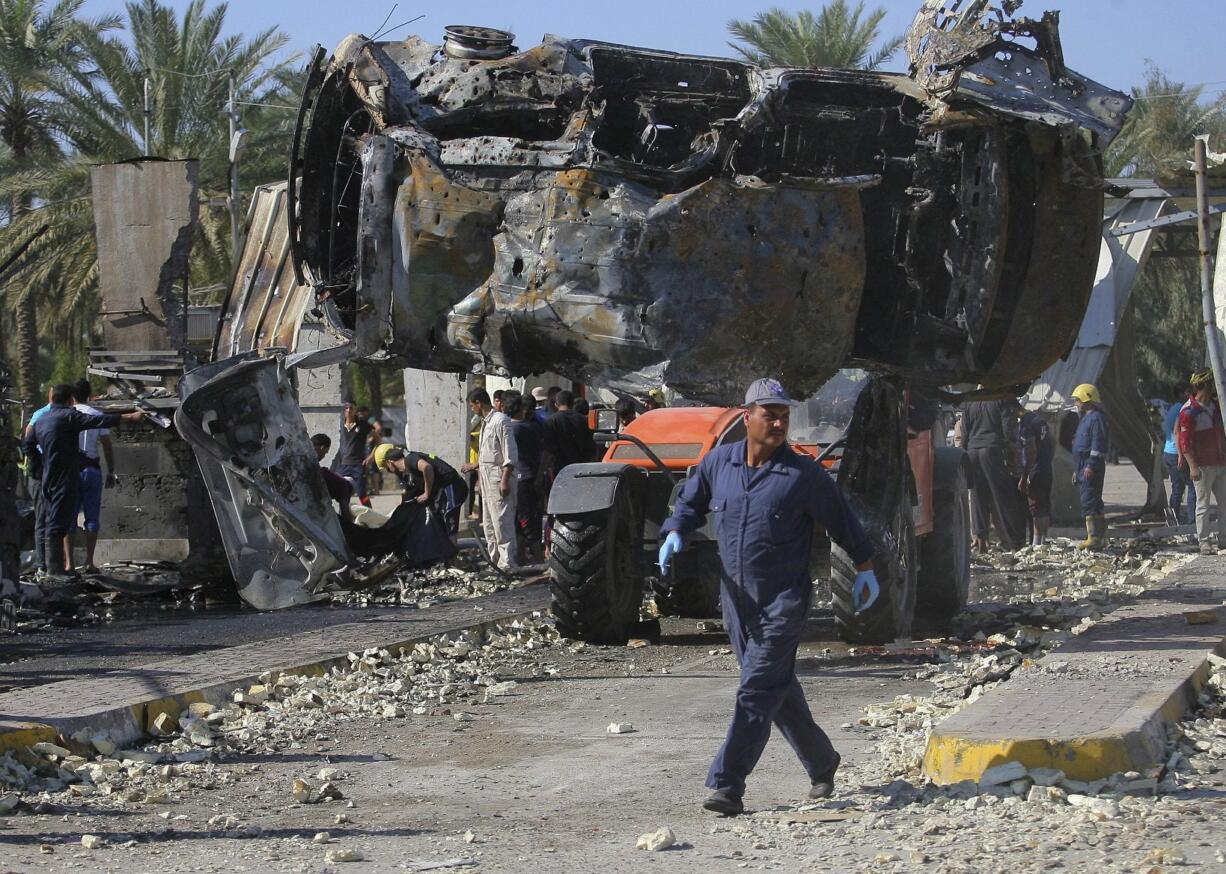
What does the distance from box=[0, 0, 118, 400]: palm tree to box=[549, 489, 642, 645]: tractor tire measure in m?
20.1

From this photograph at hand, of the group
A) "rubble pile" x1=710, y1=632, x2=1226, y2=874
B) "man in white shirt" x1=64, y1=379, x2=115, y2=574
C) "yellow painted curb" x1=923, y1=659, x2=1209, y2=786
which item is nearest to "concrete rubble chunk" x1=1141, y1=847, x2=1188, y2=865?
"rubble pile" x1=710, y1=632, x2=1226, y2=874

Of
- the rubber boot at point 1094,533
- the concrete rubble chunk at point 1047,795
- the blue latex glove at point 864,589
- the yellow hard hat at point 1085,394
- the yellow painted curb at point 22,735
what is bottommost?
the rubber boot at point 1094,533

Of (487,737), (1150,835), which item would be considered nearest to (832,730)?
(487,737)

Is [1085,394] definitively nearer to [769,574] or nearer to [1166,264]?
[769,574]

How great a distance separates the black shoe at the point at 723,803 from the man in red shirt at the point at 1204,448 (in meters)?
11.9

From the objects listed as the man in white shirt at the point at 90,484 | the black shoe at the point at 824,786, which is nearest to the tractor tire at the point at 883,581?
the black shoe at the point at 824,786

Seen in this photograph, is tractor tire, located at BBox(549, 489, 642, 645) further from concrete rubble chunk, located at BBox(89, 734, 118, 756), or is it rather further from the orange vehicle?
concrete rubble chunk, located at BBox(89, 734, 118, 756)

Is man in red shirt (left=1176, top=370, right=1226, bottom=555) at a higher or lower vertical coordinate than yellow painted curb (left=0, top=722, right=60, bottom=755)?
higher

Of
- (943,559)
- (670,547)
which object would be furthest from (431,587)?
(670,547)

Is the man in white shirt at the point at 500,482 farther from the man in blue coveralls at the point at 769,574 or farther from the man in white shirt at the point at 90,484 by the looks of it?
the man in blue coveralls at the point at 769,574

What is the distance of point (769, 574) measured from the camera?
6.61 metres

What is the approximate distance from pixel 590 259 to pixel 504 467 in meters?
5.64

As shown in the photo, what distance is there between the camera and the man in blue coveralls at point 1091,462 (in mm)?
19359

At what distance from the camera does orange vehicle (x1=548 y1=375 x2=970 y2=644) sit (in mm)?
11102
